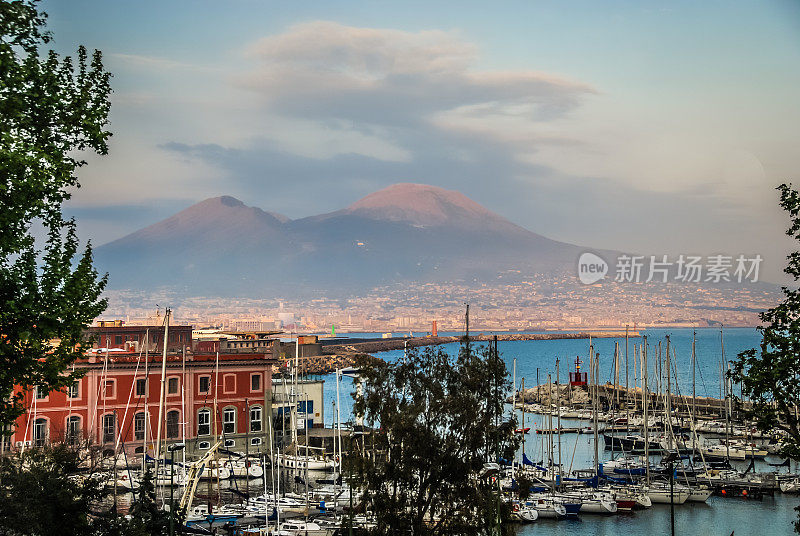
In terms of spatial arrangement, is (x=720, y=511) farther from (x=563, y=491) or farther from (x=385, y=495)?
(x=385, y=495)

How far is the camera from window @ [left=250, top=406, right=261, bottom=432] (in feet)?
150

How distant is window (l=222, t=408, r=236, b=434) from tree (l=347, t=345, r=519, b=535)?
28251 millimetres

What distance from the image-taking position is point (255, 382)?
45.9 m

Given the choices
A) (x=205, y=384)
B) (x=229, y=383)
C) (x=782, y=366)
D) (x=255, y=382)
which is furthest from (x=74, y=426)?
(x=782, y=366)

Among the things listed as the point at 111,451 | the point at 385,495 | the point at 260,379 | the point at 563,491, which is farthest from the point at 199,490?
the point at 385,495

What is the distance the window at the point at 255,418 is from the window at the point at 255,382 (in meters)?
1.04

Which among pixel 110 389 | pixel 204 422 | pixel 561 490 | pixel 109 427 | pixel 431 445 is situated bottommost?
pixel 561 490

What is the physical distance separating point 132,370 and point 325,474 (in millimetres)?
11255

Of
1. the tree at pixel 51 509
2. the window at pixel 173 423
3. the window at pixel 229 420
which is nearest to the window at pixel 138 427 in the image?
the window at pixel 173 423

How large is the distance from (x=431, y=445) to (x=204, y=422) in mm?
29652

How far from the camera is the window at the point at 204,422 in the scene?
44.2m

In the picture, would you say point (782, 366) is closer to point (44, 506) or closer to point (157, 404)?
point (44, 506)

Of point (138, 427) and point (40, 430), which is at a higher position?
point (40, 430)

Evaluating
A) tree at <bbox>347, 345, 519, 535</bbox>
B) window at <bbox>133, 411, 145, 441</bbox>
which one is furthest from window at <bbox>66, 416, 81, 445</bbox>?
tree at <bbox>347, 345, 519, 535</bbox>
